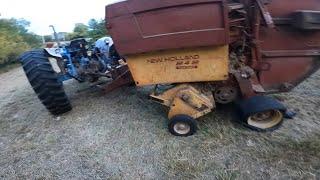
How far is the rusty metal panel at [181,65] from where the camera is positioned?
3494mm

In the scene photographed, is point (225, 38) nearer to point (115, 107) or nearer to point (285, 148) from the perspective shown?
point (285, 148)

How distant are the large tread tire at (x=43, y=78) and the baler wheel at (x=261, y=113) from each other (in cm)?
215

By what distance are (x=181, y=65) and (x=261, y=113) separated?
99 centimetres

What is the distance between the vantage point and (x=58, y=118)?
4434 mm

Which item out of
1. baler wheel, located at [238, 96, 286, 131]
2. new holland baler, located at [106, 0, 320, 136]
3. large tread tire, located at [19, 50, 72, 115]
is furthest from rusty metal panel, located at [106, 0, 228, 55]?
large tread tire, located at [19, 50, 72, 115]

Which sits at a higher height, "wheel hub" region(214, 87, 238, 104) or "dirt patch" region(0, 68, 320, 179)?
"wheel hub" region(214, 87, 238, 104)

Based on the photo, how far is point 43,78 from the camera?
3.99 m

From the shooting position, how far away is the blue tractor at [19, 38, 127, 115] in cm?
403

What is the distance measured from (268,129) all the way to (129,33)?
1.75 meters

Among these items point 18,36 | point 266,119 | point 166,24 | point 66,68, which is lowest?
point 18,36

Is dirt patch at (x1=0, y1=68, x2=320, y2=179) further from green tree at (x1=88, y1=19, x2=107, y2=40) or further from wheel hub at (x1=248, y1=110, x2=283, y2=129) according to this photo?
green tree at (x1=88, y1=19, x2=107, y2=40)

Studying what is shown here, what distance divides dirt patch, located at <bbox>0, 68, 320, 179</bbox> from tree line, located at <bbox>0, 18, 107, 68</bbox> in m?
4.06

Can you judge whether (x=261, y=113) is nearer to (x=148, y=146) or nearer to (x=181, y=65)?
(x=181, y=65)

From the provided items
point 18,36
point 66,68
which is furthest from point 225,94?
point 18,36
